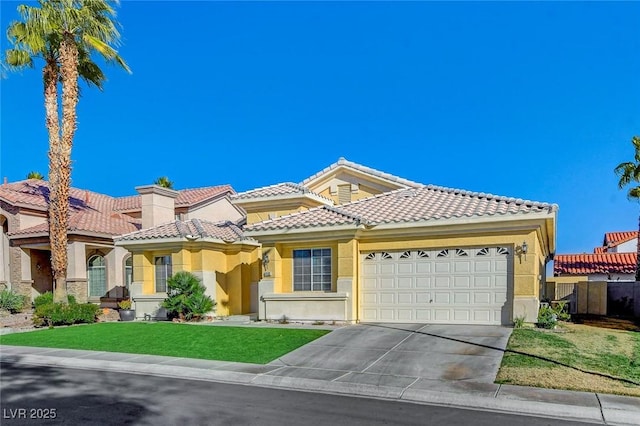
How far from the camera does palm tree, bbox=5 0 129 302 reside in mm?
19047

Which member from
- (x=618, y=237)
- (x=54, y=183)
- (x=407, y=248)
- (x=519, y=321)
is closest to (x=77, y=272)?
(x=54, y=183)

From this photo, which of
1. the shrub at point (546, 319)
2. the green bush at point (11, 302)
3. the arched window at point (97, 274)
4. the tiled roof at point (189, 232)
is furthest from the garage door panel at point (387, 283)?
the green bush at point (11, 302)

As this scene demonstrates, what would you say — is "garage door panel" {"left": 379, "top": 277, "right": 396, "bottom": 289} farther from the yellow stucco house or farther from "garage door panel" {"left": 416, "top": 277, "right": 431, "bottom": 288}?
"garage door panel" {"left": 416, "top": 277, "right": 431, "bottom": 288}

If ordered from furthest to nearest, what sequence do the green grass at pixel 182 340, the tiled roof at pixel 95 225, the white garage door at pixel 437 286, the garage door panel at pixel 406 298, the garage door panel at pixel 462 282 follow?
the tiled roof at pixel 95 225 < the garage door panel at pixel 406 298 < the garage door panel at pixel 462 282 < the white garage door at pixel 437 286 < the green grass at pixel 182 340

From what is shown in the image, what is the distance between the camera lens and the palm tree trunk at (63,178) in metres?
19.6

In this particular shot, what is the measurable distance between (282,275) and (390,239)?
433 centimetres

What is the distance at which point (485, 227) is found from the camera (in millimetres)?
14344

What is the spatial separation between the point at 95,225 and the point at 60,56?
29.1ft

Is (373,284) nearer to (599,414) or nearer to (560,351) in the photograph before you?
(560,351)

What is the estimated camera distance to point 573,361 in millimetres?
9648

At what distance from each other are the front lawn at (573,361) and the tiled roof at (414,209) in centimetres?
387

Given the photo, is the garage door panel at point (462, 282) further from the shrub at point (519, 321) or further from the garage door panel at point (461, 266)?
the shrub at point (519, 321)

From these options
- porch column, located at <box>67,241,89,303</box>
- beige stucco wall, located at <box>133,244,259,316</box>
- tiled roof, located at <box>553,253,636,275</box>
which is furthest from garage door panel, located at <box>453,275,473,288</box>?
tiled roof, located at <box>553,253,636,275</box>

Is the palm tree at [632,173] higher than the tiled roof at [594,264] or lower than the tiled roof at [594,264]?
higher
